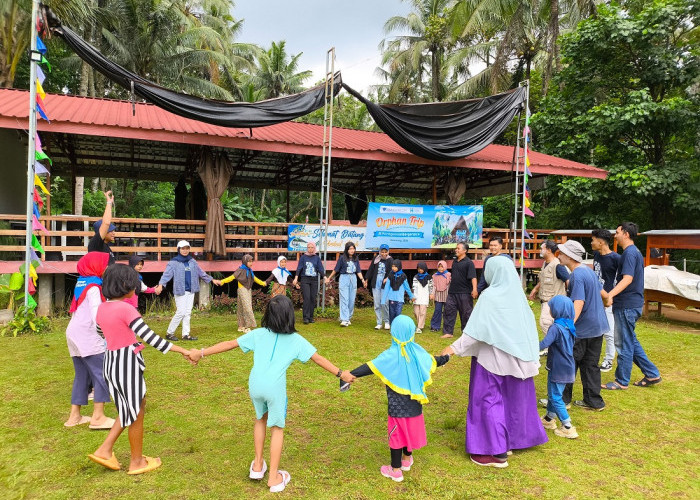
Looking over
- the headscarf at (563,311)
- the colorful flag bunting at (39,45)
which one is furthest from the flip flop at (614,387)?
the colorful flag bunting at (39,45)

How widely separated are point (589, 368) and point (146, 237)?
8356 millimetres

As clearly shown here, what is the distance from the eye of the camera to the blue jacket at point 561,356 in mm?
4133

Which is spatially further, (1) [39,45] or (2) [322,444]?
(1) [39,45]

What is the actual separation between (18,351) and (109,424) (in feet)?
12.2

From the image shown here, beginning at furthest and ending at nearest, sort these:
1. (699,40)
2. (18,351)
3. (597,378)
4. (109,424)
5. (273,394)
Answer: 1. (699,40)
2. (18,351)
3. (597,378)
4. (109,424)
5. (273,394)

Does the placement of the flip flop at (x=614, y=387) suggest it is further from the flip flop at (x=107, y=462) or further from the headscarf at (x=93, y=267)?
the headscarf at (x=93, y=267)

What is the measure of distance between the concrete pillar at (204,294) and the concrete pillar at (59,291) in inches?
104

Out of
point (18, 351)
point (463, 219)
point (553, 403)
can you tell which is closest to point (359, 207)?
point (463, 219)

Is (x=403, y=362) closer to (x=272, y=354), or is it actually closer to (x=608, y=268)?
(x=272, y=354)

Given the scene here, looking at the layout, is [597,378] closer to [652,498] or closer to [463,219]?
[652,498]

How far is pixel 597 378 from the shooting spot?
4836 mm

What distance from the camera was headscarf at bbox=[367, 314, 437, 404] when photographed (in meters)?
3.30

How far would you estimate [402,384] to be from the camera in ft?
10.9

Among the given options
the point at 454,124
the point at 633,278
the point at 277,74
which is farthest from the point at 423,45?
the point at 633,278
